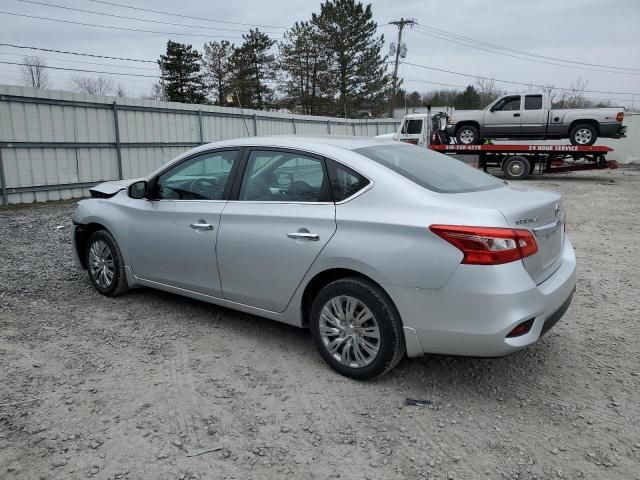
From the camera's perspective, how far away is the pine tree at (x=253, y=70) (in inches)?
1628

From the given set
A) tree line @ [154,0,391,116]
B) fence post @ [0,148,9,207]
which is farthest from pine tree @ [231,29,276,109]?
fence post @ [0,148,9,207]

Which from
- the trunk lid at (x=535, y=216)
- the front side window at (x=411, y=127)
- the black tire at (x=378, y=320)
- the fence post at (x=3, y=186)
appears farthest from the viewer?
the front side window at (x=411, y=127)

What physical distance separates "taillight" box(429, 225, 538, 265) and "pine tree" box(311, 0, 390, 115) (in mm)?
37427

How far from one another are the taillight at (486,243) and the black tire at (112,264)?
127 inches

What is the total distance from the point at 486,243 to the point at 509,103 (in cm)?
1702

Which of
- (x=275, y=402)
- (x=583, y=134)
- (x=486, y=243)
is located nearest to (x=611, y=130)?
(x=583, y=134)

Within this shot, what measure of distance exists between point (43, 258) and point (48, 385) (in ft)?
12.3

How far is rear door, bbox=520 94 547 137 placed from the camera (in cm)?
1766

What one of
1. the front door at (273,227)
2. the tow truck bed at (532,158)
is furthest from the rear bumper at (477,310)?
the tow truck bed at (532,158)

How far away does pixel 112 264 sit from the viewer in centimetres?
482

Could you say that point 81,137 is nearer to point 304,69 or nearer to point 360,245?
point 360,245

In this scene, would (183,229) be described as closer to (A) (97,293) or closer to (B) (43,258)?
(A) (97,293)

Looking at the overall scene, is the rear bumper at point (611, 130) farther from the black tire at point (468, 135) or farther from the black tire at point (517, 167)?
the black tire at point (468, 135)

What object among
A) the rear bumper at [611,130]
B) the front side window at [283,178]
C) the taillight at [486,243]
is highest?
the rear bumper at [611,130]
